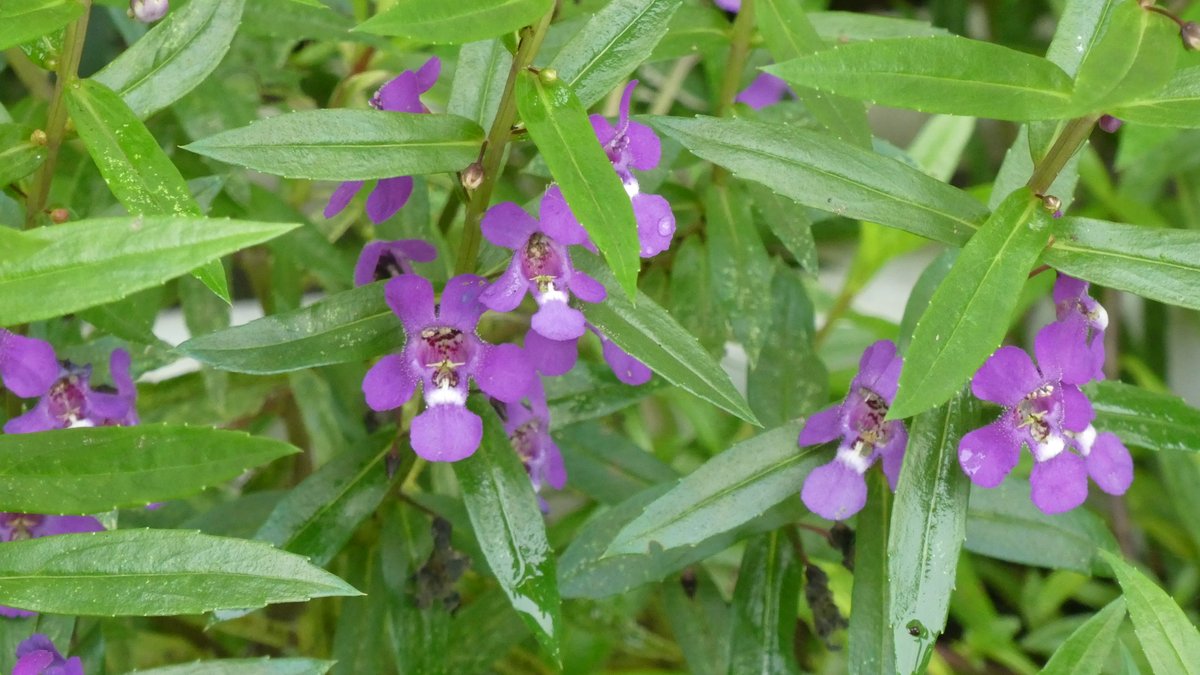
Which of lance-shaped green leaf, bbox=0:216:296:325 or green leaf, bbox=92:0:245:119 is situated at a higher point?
lance-shaped green leaf, bbox=0:216:296:325

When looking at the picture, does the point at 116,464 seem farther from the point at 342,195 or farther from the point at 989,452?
the point at 989,452

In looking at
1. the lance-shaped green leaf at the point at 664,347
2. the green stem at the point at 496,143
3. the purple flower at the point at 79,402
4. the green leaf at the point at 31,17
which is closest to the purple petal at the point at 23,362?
the purple flower at the point at 79,402

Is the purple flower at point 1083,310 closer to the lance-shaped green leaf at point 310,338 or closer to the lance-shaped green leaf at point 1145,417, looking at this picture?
the lance-shaped green leaf at point 1145,417

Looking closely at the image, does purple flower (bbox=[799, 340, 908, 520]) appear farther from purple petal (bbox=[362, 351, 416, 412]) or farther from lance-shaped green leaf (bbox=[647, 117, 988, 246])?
purple petal (bbox=[362, 351, 416, 412])

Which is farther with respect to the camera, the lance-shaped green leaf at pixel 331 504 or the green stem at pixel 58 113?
the lance-shaped green leaf at pixel 331 504

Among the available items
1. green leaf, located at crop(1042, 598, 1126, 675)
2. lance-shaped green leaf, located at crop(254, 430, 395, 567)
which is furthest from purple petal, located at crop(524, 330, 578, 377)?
green leaf, located at crop(1042, 598, 1126, 675)

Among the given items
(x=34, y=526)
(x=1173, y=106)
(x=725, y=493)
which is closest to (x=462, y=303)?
(x=725, y=493)
